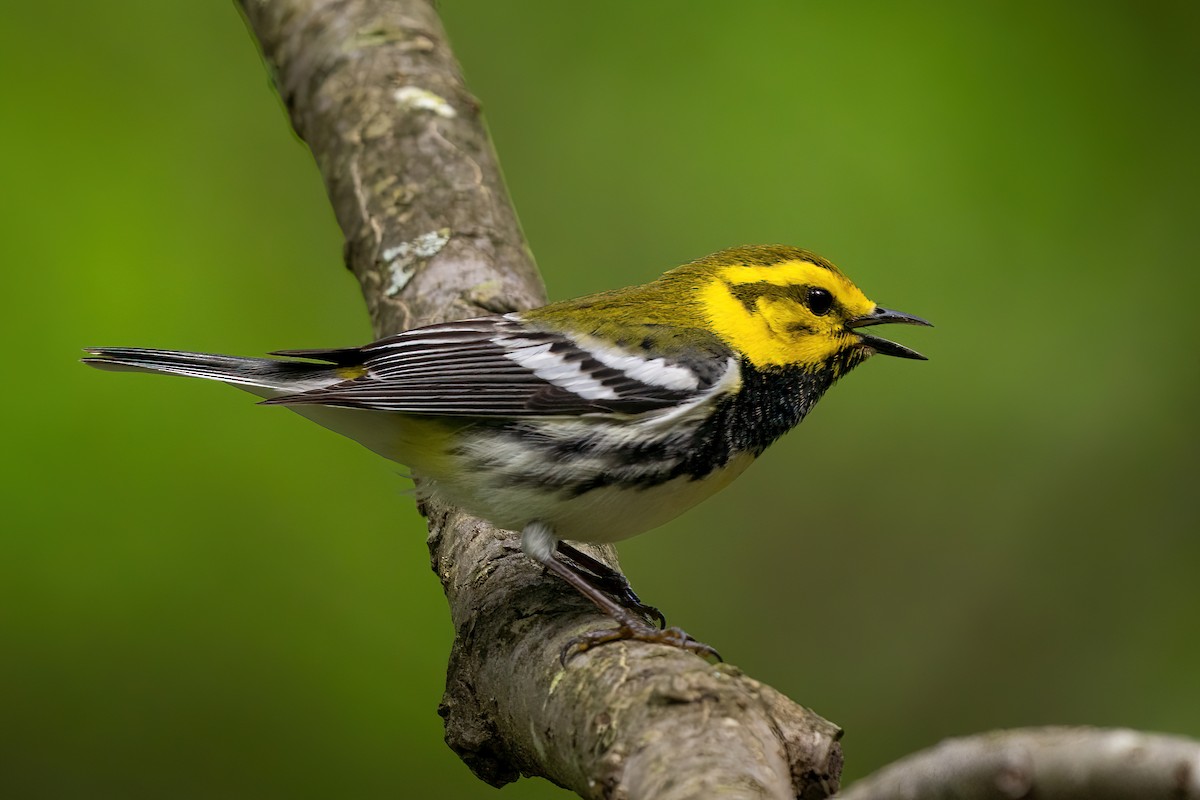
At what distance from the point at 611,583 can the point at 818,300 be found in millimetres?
1017

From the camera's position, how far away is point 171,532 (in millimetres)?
4402

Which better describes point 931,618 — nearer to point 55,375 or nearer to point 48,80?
point 55,375

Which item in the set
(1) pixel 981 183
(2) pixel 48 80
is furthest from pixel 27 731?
(1) pixel 981 183

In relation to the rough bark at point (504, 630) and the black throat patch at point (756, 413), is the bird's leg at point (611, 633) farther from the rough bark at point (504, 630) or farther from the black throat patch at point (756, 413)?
the black throat patch at point (756, 413)

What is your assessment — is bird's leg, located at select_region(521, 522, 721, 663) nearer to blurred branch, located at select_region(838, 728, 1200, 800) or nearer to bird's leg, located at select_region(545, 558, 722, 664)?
bird's leg, located at select_region(545, 558, 722, 664)

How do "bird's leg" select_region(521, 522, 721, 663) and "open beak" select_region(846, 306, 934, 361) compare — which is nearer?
"bird's leg" select_region(521, 522, 721, 663)

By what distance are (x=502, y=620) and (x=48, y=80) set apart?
330 centimetres

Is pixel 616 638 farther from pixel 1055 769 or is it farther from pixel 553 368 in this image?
pixel 1055 769

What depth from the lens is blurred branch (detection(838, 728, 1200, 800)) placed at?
113 centimetres

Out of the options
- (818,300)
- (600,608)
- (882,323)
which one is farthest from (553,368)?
(882,323)

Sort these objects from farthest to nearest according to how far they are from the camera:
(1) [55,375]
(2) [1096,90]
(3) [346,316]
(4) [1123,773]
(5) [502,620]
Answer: (3) [346,316] → (2) [1096,90] → (1) [55,375] → (5) [502,620] → (4) [1123,773]

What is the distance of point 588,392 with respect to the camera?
306 centimetres

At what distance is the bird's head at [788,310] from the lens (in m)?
3.32

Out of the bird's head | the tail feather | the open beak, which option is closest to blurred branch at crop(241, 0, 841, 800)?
the tail feather
